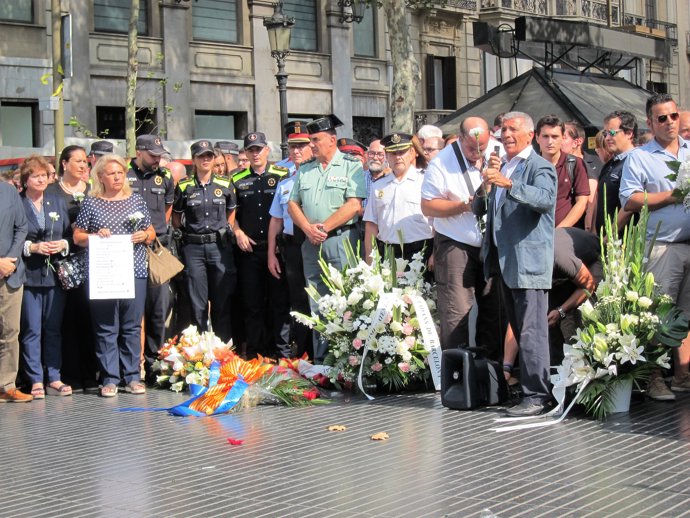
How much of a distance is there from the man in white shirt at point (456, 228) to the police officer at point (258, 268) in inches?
109

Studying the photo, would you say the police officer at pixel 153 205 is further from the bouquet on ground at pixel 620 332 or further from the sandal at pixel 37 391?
the bouquet on ground at pixel 620 332

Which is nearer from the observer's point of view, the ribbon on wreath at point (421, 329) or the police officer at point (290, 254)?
the ribbon on wreath at point (421, 329)

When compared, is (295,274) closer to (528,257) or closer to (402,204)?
(402,204)

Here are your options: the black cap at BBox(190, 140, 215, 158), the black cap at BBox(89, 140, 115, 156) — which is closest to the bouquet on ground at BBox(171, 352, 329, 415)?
the black cap at BBox(190, 140, 215, 158)

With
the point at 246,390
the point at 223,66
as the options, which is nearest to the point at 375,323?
the point at 246,390

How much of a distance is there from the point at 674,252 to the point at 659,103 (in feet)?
3.79

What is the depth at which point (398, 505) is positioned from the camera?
6422 mm

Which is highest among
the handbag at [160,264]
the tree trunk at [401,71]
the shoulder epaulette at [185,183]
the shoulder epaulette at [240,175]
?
the tree trunk at [401,71]

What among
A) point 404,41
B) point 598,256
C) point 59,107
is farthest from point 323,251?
point 404,41

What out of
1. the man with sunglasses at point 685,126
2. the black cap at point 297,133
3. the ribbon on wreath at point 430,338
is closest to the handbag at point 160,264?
the black cap at point 297,133

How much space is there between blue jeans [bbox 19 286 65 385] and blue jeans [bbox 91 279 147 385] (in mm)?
350

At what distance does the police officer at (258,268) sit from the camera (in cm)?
1253

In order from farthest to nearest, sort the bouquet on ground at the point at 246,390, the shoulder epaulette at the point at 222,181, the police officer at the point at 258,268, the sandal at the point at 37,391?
the police officer at the point at 258,268
the shoulder epaulette at the point at 222,181
the sandal at the point at 37,391
the bouquet on ground at the point at 246,390

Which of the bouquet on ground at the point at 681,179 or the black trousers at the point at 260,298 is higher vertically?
the bouquet on ground at the point at 681,179
